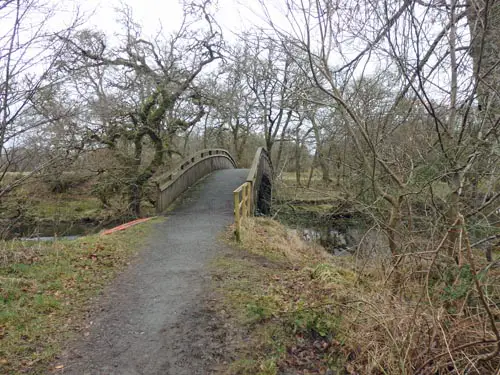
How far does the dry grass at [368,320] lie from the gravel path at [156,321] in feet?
1.54

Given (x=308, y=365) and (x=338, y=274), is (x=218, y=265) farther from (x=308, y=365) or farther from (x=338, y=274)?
(x=308, y=365)

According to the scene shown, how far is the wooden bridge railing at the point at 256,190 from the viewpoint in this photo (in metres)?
10.3

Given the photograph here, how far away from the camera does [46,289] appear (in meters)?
5.52

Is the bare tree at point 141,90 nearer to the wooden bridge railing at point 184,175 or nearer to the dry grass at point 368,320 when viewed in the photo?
the wooden bridge railing at point 184,175

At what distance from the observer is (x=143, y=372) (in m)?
3.67

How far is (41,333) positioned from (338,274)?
13.7 ft

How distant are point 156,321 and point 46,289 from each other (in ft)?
6.70

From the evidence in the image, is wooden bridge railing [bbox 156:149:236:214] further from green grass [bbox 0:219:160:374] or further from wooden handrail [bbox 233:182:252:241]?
green grass [bbox 0:219:160:374]

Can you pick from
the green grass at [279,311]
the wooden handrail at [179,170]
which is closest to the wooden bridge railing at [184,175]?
the wooden handrail at [179,170]

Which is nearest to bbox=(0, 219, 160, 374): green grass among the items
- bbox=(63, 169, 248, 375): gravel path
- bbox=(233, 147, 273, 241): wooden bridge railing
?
bbox=(63, 169, 248, 375): gravel path

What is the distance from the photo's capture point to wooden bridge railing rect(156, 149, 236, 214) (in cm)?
1223

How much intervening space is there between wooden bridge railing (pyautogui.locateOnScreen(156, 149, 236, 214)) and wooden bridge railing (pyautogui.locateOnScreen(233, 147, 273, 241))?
2.51 meters

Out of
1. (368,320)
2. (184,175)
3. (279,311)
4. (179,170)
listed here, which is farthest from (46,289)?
(184,175)

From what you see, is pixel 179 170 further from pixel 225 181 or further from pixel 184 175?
pixel 225 181
